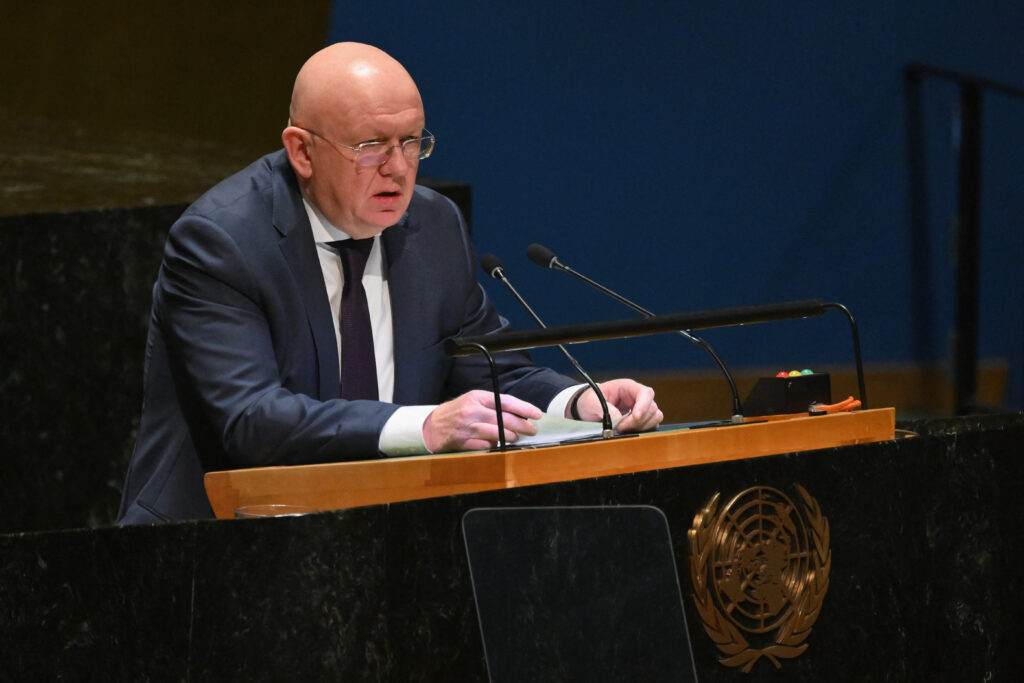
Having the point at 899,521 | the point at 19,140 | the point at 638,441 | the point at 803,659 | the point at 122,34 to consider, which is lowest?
the point at 803,659

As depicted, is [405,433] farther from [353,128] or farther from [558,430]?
[353,128]

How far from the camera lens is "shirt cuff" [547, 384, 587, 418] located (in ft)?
8.31

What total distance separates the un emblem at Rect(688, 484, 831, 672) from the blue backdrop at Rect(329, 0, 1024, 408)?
268cm

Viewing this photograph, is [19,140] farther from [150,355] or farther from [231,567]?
[231,567]

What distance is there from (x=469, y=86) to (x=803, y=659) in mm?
2932

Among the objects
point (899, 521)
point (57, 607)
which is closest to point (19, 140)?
point (57, 607)

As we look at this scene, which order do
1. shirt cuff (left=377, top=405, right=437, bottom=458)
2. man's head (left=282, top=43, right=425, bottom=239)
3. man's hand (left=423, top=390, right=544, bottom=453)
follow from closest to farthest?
1. man's hand (left=423, top=390, right=544, bottom=453)
2. shirt cuff (left=377, top=405, right=437, bottom=458)
3. man's head (left=282, top=43, right=425, bottom=239)

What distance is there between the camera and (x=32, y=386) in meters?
3.43

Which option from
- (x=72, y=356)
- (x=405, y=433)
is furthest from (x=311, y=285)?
(x=72, y=356)

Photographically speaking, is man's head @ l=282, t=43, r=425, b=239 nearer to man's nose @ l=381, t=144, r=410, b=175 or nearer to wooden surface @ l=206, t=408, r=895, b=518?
man's nose @ l=381, t=144, r=410, b=175

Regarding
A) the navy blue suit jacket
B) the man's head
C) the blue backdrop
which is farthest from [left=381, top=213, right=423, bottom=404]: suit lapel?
the blue backdrop

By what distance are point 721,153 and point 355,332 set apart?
8.64 feet

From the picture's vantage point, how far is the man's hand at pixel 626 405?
2150 mm

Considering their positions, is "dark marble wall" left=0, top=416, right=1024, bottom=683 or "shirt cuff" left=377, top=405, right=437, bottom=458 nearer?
"dark marble wall" left=0, top=416, right=1024, bottom=683
